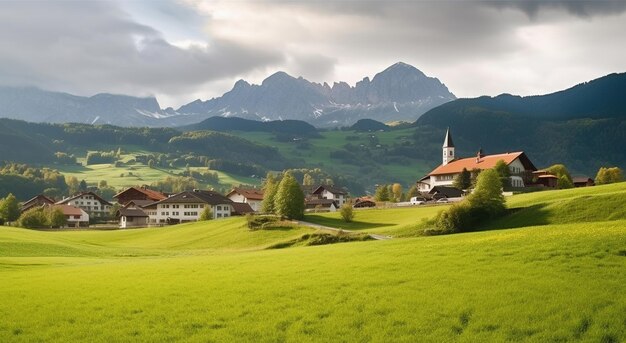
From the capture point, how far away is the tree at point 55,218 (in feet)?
440

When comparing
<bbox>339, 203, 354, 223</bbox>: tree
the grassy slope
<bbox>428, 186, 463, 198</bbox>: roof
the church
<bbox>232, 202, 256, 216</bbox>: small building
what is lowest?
the grassy slope

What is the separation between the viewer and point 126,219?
6176 inches

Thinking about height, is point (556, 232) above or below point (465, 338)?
above

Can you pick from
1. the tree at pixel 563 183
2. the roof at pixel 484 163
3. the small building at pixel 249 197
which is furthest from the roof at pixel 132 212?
the tree at pixel 563 183

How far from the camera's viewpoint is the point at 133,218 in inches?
6206

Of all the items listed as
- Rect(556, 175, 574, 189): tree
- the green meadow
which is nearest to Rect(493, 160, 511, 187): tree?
Rect(556, 175, 574, 189): tree

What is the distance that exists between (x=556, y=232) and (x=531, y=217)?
79.9 ft

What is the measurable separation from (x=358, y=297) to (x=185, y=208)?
139 m

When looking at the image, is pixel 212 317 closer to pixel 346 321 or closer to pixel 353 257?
pixel 346 321

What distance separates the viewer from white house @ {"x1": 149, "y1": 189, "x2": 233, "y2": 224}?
508 ft

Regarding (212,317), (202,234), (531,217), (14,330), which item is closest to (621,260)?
(212,317)

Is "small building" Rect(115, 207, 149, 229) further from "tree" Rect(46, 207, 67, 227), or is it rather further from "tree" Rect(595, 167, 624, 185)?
"tree" Rect(595, 167, 624, 185)

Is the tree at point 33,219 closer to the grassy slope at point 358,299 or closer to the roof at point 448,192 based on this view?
the roof at point 448,192

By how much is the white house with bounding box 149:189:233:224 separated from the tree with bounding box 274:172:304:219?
187 ft
